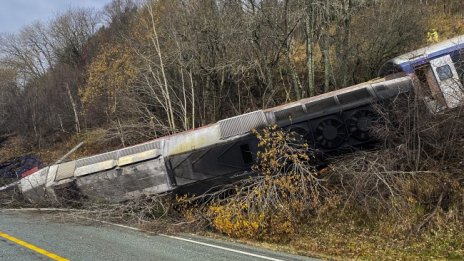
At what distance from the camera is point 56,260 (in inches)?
316

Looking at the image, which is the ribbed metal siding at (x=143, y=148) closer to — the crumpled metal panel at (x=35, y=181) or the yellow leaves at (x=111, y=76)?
the crumpled metal panel at (x=35, y=181)

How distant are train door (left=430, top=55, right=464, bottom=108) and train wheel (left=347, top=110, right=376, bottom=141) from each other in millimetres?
1898

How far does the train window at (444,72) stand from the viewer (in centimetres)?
1195

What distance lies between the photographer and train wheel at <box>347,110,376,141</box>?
11.9 meters

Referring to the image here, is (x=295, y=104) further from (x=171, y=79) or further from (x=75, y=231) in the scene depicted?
(x=171, y=79)

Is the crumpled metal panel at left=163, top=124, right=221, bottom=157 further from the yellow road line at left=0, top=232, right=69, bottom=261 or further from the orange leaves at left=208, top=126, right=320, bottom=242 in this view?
the yellow road line at left=0, top=232, right=69, bottom=261

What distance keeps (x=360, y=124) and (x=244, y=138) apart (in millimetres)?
3209

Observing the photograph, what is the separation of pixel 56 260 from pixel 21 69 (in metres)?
44.9

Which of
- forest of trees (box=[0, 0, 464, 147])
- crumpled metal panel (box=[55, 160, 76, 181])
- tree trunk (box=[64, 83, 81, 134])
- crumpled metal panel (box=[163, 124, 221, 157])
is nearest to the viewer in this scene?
crumpled metal panel (box=[163, 124, 221, 157])

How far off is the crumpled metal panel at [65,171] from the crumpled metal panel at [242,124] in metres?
5.17

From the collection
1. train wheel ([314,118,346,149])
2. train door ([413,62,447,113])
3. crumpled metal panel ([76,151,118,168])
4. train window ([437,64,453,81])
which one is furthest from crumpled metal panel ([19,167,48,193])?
train window ([437,64,453,81])

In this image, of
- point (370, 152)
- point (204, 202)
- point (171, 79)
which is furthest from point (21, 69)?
point (370, 152)

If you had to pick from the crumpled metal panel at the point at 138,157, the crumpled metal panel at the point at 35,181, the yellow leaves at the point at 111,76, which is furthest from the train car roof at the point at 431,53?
the yellow leaves at the point at 111,76

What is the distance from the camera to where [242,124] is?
→ 1263cm
